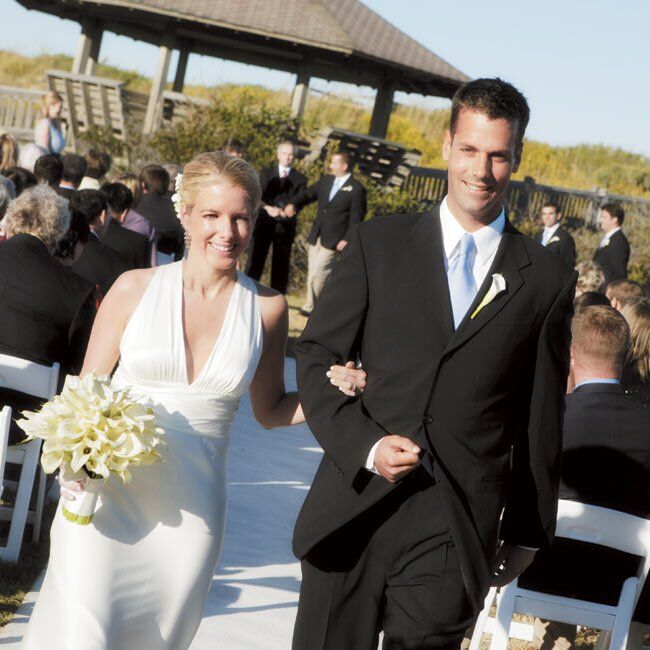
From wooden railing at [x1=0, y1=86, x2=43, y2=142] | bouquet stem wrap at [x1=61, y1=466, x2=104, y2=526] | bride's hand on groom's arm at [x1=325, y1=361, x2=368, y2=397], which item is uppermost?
wooden railing at [x1=0, y1=86, x2=43, y2=142]

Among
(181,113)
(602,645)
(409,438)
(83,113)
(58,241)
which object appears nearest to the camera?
(409,438)

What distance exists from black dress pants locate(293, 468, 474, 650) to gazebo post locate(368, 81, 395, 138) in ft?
77.5

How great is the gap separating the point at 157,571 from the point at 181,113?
65.2 feet

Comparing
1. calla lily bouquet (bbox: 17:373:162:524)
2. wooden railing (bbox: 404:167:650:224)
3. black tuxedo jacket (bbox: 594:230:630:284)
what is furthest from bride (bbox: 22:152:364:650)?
wooden railing (bbox: 404:167:650:224)

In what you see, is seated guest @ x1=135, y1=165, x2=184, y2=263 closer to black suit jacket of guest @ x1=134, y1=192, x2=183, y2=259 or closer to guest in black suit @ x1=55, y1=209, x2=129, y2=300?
black suit jacket of guest @ x1=134, y1=192, x2=183, y2=259

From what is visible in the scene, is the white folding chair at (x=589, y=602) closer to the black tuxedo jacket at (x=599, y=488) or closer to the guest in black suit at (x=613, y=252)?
the black tuxedo jacket at (x=599, y=488)

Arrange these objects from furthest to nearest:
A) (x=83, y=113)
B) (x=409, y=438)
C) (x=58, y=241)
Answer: (x=83, y=113) → (x=58, y=241) → (x=409, y=438)

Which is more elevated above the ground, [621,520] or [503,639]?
[621,520]

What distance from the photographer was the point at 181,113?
23000mm

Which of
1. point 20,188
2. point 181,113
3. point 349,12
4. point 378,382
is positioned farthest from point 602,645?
point 349,12

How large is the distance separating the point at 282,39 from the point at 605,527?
2058cm

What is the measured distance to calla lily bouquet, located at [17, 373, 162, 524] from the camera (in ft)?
11.9

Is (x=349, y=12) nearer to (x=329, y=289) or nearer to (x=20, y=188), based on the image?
(x=20, y=188)

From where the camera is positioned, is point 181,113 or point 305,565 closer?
point 305,565
